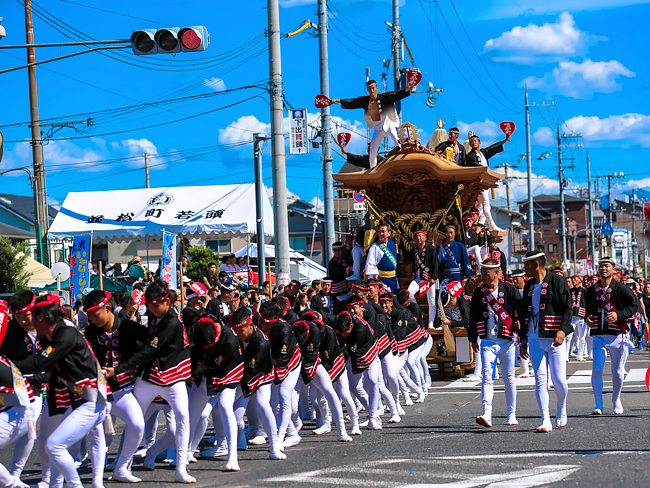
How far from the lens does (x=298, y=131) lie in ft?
75.8

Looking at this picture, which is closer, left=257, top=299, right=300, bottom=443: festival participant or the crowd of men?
the crowd of men

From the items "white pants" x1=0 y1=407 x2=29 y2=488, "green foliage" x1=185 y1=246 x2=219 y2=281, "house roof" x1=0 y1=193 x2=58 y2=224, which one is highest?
"house roof" x1=0 y1=193 x2=58 y2=224

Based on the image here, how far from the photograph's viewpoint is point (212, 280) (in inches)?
723

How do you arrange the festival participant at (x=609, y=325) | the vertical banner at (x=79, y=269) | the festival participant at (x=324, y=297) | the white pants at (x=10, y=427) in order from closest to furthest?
Answer: the white pants at (x=10, y=427)
the festival participant at (x=609, y=325)
the festival participant at (x=324, y=297)
the vertical banner at (x=79, y=269)

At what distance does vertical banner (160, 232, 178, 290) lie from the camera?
55.4 feet

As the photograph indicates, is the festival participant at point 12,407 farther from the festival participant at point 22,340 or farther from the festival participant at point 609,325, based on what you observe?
the festival participant at point 609,325

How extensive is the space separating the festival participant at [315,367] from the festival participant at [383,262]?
761 centimetres

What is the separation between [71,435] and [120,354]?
117 centimetres

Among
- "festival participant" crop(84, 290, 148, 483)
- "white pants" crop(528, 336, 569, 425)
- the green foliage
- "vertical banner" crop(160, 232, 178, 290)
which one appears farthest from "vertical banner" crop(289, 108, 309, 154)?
the green foliage

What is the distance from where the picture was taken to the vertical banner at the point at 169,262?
1689cm

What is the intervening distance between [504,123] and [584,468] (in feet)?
43.0

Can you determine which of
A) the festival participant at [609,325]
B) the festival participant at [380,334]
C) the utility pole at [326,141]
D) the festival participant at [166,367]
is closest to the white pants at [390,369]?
the festival participant at [380,334]

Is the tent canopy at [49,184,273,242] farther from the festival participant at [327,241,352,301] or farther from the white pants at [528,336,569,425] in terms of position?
the white pants at [528,336,569,425]

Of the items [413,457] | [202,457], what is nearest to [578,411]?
[413,457]
